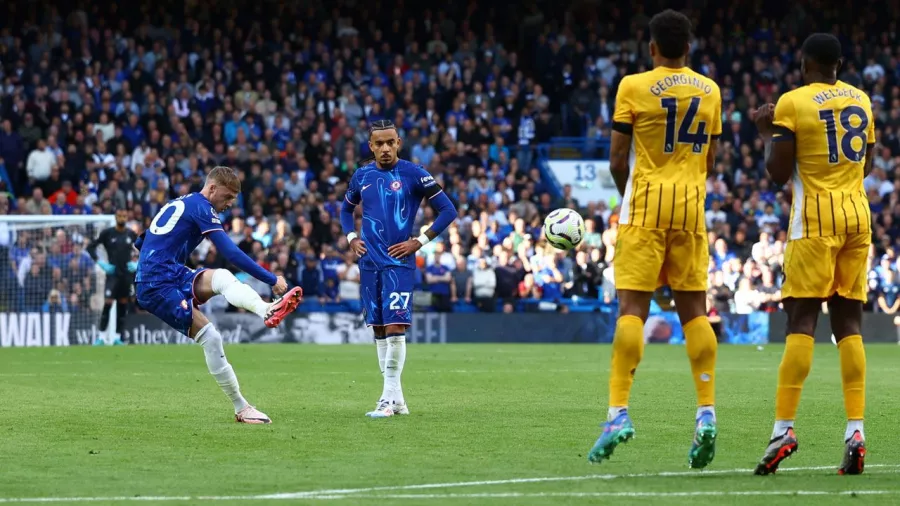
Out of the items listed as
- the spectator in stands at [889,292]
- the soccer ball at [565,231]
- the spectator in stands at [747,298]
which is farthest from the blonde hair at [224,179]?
the spectator in stands at [889,292]

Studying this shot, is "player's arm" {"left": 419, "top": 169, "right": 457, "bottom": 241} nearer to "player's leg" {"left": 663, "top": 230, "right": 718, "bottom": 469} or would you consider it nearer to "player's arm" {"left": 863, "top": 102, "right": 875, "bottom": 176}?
"player's leg" {"left": 663, "top": 230, "right": 718, "bottom": 469}

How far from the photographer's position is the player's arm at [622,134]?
24.8 feet

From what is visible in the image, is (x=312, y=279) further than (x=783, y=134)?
Yes

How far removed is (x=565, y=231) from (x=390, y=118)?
2096cm

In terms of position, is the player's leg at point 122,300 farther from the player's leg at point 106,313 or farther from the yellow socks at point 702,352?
the yellow socks at point 702,352

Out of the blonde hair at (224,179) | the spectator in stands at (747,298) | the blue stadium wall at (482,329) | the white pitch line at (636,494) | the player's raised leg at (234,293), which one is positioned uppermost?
the blonde hair at (224,179)

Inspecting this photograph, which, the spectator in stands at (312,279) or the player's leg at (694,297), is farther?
the spectator in stands at (312,279)

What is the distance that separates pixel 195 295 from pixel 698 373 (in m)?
4.15

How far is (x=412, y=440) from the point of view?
895 centimetres

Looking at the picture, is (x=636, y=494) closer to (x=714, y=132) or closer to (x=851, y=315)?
(x=851, y=315)

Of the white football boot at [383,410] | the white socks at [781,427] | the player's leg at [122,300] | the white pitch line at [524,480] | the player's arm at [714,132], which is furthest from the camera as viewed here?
the player's leg at [122,300]

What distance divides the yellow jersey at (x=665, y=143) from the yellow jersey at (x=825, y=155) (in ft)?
1.38

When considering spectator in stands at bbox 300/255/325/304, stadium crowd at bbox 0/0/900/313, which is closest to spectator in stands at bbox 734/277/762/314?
stadium crowd at bbox 0/0/900/313

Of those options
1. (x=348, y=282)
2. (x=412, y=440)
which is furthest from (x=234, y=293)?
(x=348, y=282)
